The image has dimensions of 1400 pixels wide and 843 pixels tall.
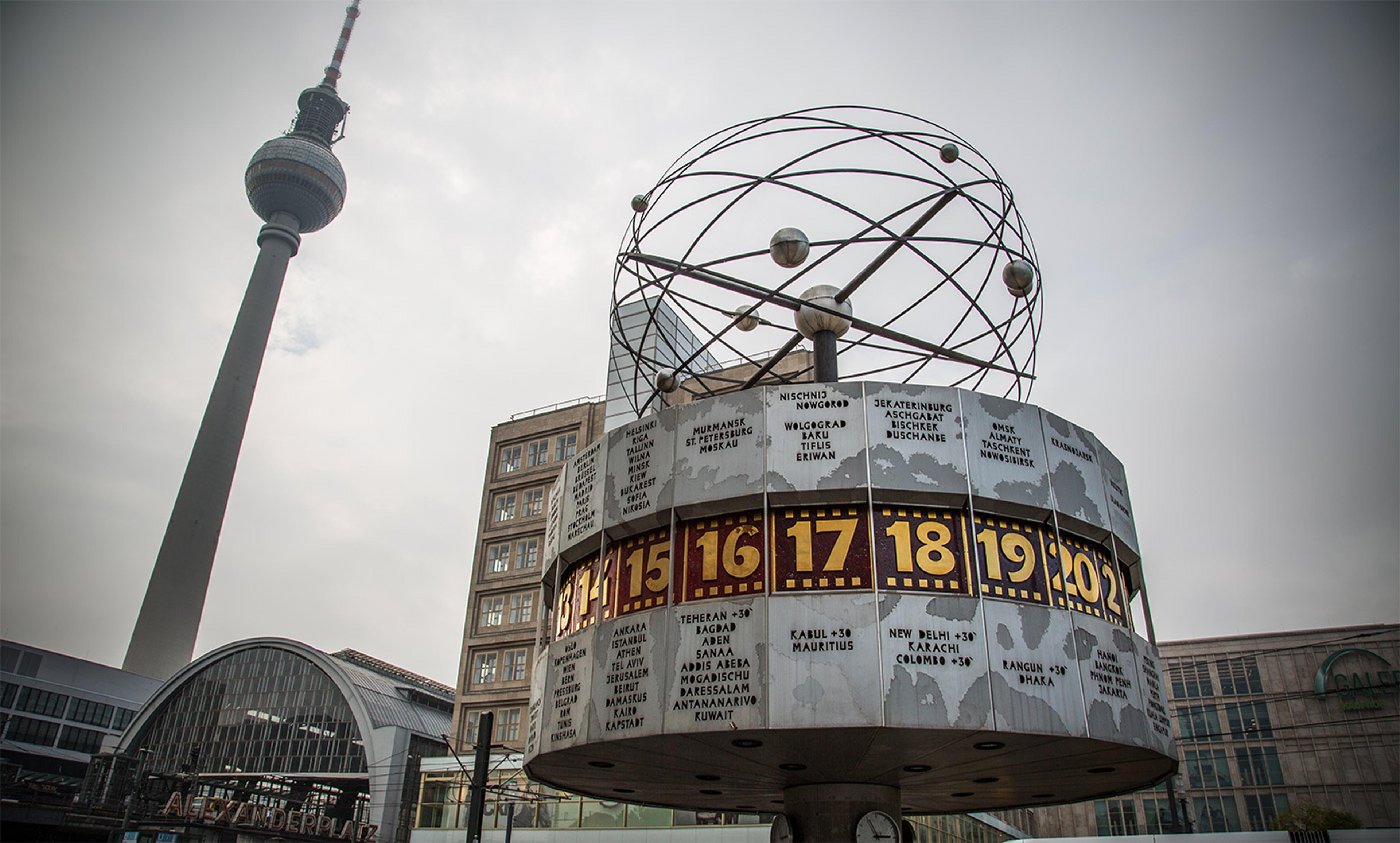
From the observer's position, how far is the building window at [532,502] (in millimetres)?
57031

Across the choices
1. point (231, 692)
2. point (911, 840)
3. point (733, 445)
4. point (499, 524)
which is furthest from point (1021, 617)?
point (231, 692)

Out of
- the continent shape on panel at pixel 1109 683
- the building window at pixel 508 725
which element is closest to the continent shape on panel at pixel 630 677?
the continent shape on panel at pixel 1109 683

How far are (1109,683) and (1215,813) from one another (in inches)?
3165

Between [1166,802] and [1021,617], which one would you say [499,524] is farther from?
[1166,802]

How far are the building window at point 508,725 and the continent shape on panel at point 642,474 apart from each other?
3895cm

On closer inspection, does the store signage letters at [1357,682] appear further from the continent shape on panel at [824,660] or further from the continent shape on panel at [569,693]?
the continent shape on panel at [569,693]

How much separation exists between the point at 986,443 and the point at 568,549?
7.87 m

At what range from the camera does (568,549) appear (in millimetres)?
16609

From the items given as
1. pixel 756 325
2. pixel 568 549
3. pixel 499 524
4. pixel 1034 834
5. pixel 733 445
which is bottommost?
pixel 1034 834

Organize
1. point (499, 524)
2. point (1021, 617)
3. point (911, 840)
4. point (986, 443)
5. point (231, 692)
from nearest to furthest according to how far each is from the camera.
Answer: point (1021, 617)
point (986, 443)
point (911, 840)
point (499, 524)
point (231, 692)

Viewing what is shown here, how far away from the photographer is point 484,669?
53781 millimetres

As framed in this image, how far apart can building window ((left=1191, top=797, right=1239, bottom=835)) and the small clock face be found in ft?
255

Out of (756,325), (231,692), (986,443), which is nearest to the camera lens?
(986,443)

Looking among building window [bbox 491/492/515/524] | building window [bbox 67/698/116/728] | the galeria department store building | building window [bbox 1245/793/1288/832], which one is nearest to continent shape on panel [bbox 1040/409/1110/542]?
building window [bbox 491/492/515/524]
